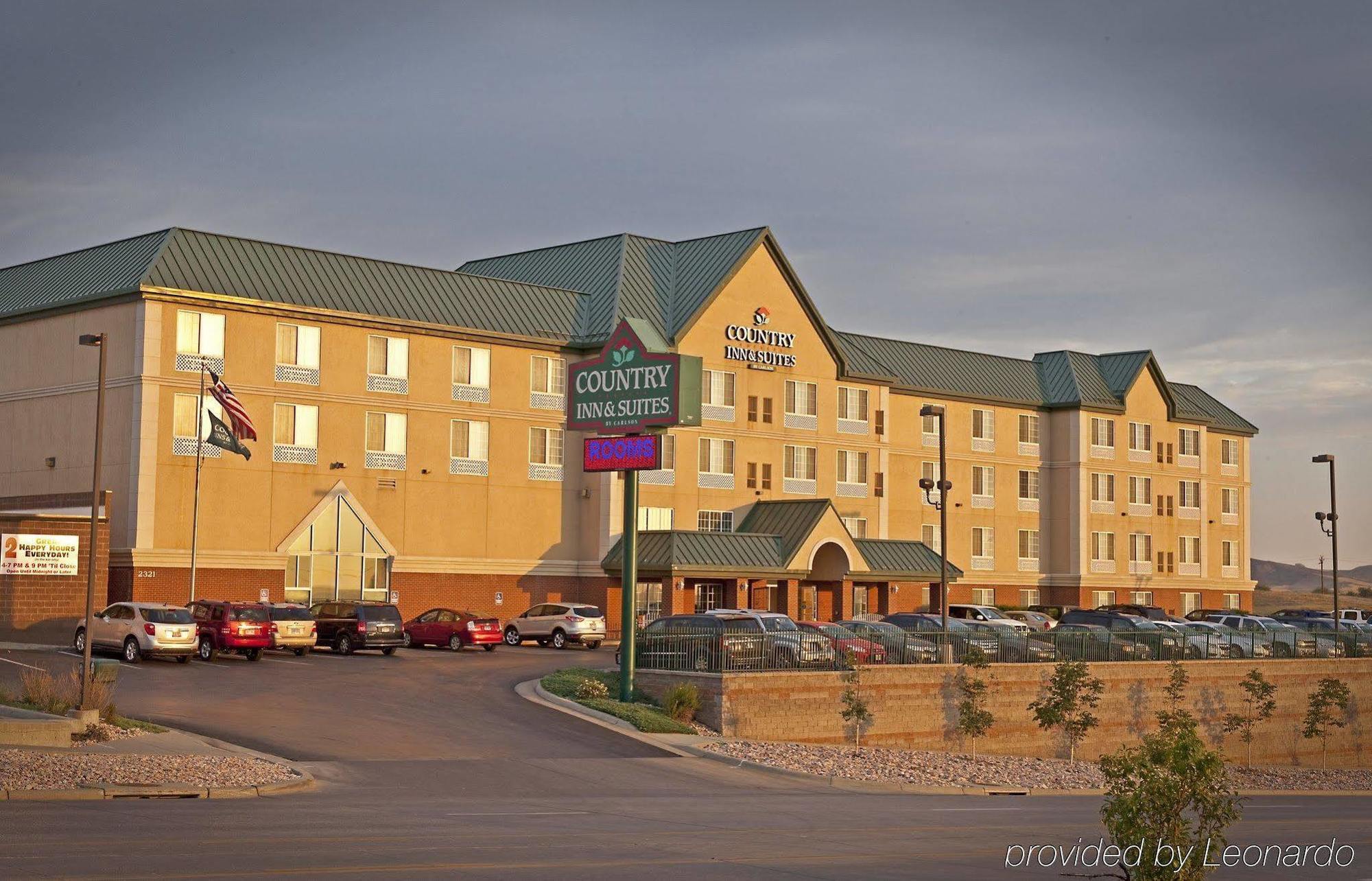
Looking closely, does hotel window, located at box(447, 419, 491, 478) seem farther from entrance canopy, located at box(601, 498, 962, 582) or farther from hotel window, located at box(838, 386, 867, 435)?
hotel window, located at box(838, 386, 867, 435)

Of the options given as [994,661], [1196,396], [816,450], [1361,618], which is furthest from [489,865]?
[1196,396]

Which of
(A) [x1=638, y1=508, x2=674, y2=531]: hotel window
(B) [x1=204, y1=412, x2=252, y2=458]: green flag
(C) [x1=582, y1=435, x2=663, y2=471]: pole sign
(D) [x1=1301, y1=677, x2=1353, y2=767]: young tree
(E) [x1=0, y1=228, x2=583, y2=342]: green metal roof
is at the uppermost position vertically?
(E) [x1=0, y1=228, x2=583, y2=342]: green metal roof

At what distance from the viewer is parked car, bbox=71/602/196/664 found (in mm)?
42469

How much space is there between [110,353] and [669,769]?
105 feet

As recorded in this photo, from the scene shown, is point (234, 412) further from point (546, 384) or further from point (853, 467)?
point (853, 467)

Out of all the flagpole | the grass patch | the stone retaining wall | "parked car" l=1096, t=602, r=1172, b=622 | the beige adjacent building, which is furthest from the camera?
"parked car" l=1096, t=602, r=1172, b=622

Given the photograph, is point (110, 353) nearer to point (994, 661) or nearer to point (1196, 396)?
point (994, 661)

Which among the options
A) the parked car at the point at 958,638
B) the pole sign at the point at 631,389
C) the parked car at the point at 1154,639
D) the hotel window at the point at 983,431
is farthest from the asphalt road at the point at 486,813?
the hotel window at the point at 983,431

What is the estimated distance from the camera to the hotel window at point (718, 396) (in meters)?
67.4

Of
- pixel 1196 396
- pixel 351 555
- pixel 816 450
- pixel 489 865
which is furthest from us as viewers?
pixel 1196 396

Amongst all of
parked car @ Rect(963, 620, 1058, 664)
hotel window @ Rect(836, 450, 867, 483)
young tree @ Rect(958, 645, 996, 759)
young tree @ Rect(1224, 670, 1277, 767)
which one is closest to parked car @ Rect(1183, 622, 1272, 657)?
young tree @ Rect(1224, 670, 1277, 767)

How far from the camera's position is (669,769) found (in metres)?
30.2

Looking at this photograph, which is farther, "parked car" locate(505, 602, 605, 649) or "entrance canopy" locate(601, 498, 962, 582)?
"entrance canopy" locate(601, 498, 962, 582)

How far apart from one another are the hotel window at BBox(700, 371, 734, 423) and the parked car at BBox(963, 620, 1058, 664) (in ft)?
73.2
